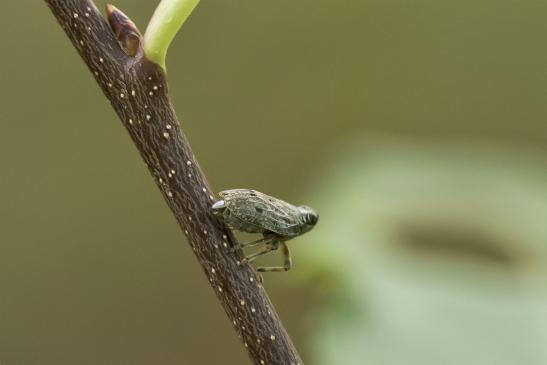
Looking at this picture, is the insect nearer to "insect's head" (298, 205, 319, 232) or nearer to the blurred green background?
"insect's head" (298, 205, 319, 232)

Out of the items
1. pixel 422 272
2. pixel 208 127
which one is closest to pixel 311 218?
pixel 422 272

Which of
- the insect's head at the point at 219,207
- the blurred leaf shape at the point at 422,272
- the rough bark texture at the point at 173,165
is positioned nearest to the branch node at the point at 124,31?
the rough bark texture at the point at 173,165

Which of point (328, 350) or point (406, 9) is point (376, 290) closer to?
point (328, 350)

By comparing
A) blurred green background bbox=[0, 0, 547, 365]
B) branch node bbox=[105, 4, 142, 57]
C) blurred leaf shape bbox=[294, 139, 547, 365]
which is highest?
branch node bbox=[105, 4, 142, 57]

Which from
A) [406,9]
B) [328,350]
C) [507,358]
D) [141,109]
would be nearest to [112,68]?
[141,109]

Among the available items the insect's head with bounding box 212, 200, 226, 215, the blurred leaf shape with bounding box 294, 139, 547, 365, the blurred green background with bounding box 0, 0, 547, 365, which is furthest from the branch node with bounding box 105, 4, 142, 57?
the blurred green background with bounding box 0, 0, 547, 365

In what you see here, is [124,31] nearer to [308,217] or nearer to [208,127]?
[308,217]

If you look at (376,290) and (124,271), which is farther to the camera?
(124,271)

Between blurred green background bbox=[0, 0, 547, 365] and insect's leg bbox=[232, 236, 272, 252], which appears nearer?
insect's leg bbox=[232, 236, 272, 252]
